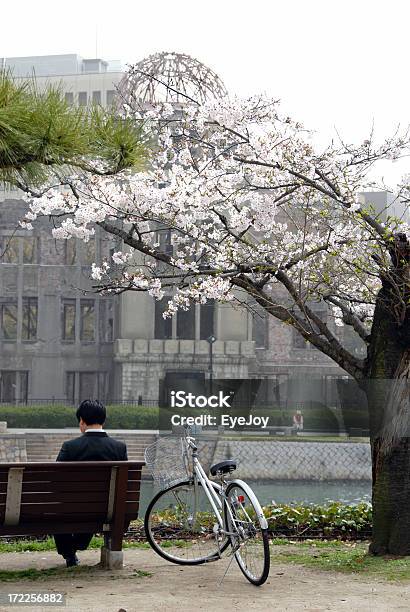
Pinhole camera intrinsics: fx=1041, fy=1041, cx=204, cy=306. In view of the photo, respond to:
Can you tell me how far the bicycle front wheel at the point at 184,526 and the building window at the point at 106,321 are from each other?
145 feet

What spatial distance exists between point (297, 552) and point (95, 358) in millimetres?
43949

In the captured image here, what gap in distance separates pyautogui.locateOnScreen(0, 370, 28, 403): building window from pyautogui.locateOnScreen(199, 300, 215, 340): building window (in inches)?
363

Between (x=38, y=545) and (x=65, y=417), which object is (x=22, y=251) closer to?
(x=65, y=417)

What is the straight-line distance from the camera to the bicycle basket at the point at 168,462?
26.7 feet

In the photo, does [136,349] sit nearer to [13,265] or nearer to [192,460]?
[13,265]

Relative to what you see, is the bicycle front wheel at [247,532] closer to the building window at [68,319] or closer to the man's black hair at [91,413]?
the man's black hair at [91,413]

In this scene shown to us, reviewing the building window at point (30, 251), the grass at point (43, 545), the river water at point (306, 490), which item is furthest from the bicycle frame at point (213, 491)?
the building window at point (30, 251)

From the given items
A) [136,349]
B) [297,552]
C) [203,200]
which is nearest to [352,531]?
[297,552]

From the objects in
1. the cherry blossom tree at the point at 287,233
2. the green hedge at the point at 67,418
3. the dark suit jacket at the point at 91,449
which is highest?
the cherry blossom tree at the point at 287,233

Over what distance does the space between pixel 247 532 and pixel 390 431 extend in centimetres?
209

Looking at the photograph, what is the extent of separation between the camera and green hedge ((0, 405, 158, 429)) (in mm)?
42000

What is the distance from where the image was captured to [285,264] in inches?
396

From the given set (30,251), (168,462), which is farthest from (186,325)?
(168,462)

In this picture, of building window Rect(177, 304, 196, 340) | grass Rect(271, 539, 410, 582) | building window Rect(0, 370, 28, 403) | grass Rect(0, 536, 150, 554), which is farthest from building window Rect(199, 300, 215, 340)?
grass Rect(0, 536, 150, 554)
